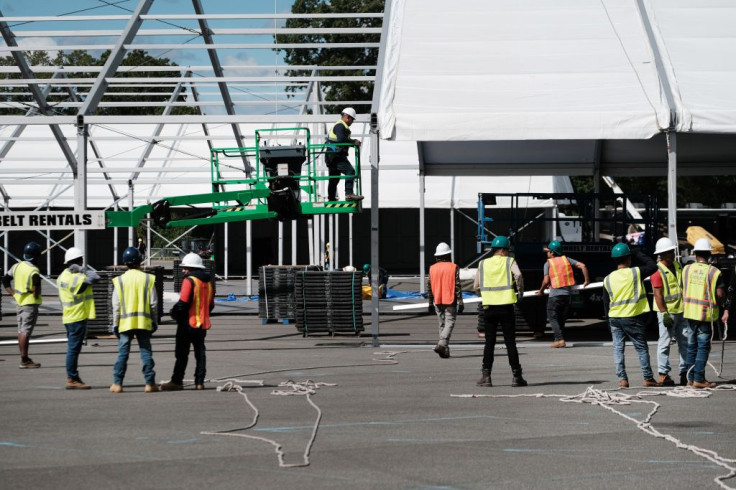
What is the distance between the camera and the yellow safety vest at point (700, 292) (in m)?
13.9

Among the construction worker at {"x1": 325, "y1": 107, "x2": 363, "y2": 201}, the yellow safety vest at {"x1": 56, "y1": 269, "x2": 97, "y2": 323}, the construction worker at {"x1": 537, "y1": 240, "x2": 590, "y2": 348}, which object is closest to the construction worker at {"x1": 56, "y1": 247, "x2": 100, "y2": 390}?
the yellow safety vest at {"x1": 56, "y1": 269, "x2": 97, "y2": 323}

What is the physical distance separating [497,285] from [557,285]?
6.32m

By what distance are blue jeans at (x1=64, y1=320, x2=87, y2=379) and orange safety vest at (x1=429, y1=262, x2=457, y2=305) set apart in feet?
20.7

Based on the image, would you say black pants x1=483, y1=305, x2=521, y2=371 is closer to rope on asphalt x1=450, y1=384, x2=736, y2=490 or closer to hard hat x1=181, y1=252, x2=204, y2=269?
rope on asphalt x1=450, y1=384, x2=736, y2=490

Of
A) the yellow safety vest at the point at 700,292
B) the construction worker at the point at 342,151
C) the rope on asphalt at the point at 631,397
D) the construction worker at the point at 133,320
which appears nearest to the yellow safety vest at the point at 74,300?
the construction worker at the point at 133,320

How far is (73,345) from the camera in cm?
1420

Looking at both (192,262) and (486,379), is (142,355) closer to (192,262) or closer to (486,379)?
(192,262)

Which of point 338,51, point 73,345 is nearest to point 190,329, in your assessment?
point 73,345

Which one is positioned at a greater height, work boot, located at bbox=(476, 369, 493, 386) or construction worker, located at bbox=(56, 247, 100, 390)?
construction worker, located at bbox=(56, 247, 100, 390)

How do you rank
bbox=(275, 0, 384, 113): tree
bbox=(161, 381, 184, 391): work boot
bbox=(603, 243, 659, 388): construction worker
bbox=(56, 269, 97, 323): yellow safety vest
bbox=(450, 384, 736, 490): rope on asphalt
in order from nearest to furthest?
1. bbox=(450, 384, 736, 490): rope on asphalt
2. bbox=(161, 381, 184, 391): work boot
3. bbox=(603, 243, 659, 388): construction worker
4. bbox=(56, 269, 97, 323): yellow safety vest
5. bbox=(275, 0, 384, 113): tree

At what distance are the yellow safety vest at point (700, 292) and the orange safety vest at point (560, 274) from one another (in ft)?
20.5

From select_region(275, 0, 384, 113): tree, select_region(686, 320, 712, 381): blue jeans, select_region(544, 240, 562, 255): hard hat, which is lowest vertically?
select_region(686, 320, 712, 381): blue jeans

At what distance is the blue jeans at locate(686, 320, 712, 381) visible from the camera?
13.9 m

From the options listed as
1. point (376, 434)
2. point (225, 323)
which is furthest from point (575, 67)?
point (376, 434)
